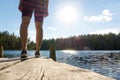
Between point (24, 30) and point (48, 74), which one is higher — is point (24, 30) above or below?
above

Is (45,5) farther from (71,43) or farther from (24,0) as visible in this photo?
(71,43)

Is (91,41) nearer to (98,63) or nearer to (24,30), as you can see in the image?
(98,63)

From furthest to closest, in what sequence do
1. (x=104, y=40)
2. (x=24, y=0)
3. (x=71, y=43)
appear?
(x=71, y=43)
(x=104, y=40)
(x=24, y=0)

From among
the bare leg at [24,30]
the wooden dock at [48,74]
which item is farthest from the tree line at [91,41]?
the wooden dock at [48,74]

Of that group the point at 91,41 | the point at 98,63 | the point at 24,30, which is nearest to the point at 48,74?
the point at 24,30

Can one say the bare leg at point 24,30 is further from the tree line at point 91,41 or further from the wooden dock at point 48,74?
the tree line at point 91,41

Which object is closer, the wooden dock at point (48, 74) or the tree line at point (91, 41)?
the wooden dock at point (48, 74)

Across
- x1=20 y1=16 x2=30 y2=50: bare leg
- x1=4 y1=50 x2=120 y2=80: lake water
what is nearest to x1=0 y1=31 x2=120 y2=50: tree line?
x1=4 y1=50 x2=120 y2=80: lake water

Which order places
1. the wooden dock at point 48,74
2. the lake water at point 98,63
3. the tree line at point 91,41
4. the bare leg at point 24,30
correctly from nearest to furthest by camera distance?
the wooden dock at point 48,74 < the bare leg at point 24,30 < the lake water at point 98,63 < the tree line at point 91,41

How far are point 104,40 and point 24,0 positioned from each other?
16531 centimetres

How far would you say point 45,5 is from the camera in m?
5.72

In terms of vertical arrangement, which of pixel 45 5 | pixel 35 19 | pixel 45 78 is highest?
pixel 45 5

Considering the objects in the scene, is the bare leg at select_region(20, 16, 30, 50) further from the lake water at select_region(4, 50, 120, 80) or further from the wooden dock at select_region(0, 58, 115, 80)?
the lake water at select_region(4, 50, 120, 80)

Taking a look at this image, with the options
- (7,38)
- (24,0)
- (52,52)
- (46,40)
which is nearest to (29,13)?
(24,0)
